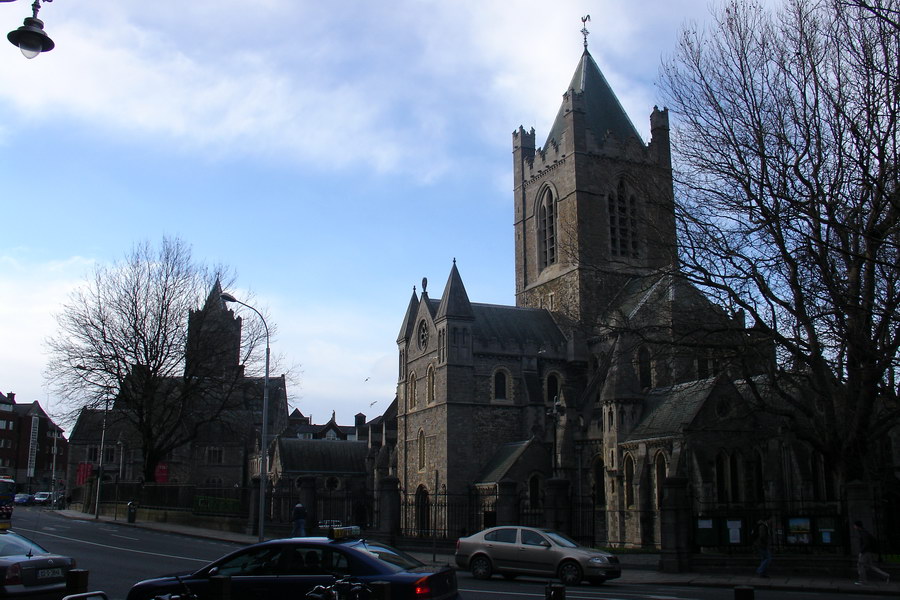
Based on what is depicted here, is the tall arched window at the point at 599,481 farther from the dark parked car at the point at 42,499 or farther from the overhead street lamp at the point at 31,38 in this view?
the dark parked car at the point at 42,499

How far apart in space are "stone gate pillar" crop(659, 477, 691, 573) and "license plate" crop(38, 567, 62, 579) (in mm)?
14934

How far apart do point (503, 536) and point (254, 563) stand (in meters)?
10.4

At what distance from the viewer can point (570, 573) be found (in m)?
18.5

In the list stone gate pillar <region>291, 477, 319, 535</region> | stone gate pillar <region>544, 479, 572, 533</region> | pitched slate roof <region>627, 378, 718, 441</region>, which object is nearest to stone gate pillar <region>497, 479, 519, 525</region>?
stone gate pillar <region>544, 479, 572, 533</region>

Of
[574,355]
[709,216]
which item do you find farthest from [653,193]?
[574,355]

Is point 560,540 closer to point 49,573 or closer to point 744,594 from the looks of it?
point 744,594

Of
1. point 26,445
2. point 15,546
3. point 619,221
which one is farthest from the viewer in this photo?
point 26,445

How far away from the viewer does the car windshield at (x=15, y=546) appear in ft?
39.2

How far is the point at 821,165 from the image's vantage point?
725 inches

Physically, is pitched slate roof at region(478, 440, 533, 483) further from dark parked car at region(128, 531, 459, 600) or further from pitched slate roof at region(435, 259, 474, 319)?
dark parked car at region(128, 531, 459, 600)

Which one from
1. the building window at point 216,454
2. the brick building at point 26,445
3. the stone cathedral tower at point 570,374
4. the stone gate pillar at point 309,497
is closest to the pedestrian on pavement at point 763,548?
the stone cathedral tower at point 570,374

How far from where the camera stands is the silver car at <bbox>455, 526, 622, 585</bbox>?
18.4m

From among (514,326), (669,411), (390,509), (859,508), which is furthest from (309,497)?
(859,508)

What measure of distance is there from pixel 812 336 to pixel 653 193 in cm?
621
